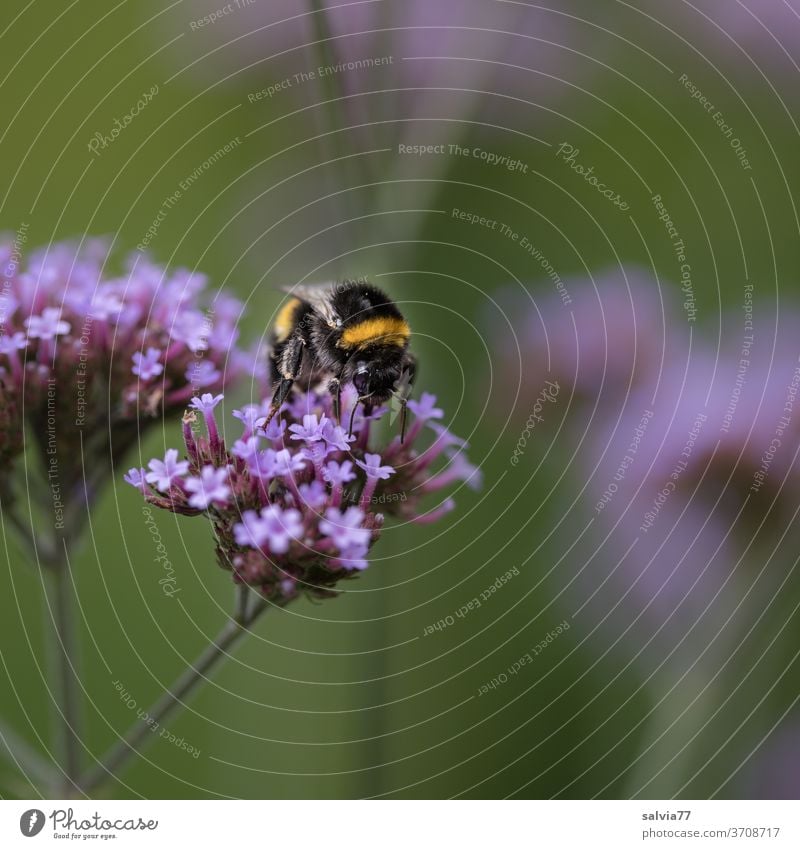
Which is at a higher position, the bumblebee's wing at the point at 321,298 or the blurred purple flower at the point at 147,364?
the bumblebee's wing at the point at 321,298

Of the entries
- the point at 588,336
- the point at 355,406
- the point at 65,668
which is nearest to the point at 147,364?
the point at 355,406

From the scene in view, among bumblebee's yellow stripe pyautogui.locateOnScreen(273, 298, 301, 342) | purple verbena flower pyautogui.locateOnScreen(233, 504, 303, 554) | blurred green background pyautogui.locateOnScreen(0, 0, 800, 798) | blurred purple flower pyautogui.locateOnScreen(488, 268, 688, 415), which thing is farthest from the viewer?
blurred purple flower pyautogui.locateOnScreen(488, 268, 688, 415)

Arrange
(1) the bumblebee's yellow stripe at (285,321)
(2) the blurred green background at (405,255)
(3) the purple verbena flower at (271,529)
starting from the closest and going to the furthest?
(3) the purple verbena flower at (271,529) < (1) the bumblebee's yellow stripe at (285,321) < (2) the blurred green background at (405,255)

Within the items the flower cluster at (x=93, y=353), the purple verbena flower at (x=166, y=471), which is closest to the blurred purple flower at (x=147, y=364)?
the flower cluster at (x=93, y=353)

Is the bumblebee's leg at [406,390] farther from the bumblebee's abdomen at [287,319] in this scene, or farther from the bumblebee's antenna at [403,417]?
the bumblebee's abdomen at [287,319]

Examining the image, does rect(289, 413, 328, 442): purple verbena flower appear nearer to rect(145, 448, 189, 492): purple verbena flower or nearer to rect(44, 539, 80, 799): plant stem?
rect(145, 448, 189, 492): purple verbena flower

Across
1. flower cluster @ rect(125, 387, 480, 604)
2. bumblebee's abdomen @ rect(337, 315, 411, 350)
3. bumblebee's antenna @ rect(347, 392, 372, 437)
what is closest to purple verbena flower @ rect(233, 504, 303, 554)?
flower cluster @ rect(125, 387, 480, 604)

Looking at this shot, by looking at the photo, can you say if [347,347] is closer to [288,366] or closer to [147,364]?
[288,366]
